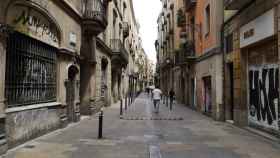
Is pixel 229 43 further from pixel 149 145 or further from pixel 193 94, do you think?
pixel 193 94

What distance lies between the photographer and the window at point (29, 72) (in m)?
7.91

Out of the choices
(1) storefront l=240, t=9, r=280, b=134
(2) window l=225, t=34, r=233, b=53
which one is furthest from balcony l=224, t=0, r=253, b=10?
(2) window l=225, t=34, r=233, b=53

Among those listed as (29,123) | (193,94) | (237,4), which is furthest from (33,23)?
(193,94)

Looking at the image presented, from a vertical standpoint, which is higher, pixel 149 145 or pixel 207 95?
pixel 207 95

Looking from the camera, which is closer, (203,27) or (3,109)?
(3,109)

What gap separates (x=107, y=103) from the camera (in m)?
23.1

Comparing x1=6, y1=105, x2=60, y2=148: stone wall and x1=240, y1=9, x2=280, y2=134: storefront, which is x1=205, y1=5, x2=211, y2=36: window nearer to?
x1=240, y1=9, x2=280, y2=134: storefront

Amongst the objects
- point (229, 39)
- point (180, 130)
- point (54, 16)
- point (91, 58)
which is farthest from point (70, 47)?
point (229, 39)

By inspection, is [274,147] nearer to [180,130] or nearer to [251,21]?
Answer: [180,130]

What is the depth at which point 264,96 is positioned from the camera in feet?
33.4

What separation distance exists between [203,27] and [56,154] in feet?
45.0

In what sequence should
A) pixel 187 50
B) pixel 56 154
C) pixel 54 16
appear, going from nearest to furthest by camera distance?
pixel 56 154 < pixel 54 16 < pixel 187 50

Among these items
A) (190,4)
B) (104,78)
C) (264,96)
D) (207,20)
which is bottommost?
(264,96)

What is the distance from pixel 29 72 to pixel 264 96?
7791mm
